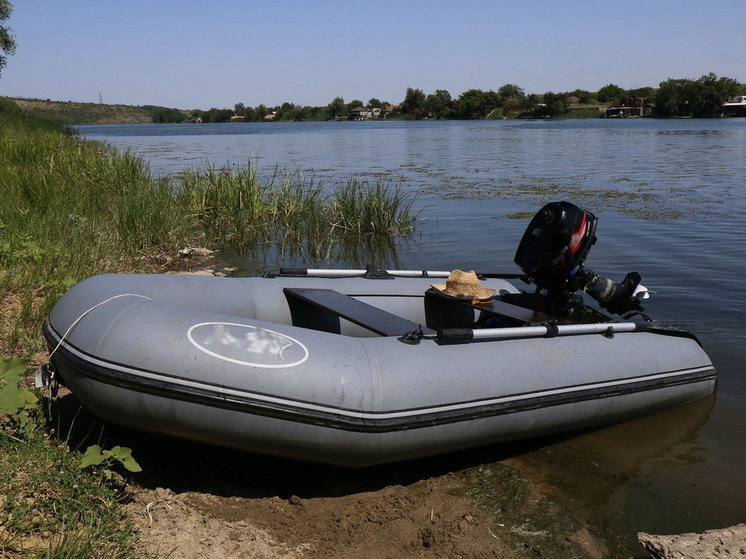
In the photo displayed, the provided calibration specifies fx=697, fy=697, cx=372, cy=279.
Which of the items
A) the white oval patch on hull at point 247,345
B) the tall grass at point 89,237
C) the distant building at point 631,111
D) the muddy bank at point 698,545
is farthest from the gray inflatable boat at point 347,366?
the distant building at point 631,111

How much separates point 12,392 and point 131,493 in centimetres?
63

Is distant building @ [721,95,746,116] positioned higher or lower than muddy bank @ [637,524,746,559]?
higher

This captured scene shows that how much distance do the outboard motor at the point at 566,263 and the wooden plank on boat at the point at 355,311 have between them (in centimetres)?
98

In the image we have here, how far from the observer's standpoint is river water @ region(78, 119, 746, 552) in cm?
339

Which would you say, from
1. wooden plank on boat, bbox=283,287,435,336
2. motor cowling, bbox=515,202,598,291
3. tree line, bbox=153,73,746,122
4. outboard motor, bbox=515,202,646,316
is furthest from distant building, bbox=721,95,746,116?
wooden plank on boat, bbox=283,287,435,336

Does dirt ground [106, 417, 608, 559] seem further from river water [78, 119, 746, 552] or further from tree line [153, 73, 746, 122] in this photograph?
tree line [153, 73, 746, 122]

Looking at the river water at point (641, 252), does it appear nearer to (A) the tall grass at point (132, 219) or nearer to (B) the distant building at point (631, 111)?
(A) the tall grass at point (132, 219)

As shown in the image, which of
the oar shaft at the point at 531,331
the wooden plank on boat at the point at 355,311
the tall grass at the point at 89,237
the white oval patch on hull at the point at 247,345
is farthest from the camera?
the wooden plank on boat at the point at 355,311

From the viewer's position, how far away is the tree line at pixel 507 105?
67.7 m

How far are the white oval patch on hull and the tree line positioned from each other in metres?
72.9

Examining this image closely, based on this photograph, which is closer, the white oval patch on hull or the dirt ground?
the dirt ground

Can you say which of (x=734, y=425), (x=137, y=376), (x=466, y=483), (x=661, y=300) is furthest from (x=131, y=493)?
(x=661, y=300)

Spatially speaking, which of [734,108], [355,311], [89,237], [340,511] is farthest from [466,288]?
[734,108]

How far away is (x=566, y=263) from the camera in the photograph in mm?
4156
